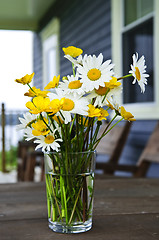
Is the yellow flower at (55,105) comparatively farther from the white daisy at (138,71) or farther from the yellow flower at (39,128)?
the white daisy at (138,71)

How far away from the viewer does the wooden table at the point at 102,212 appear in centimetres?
75

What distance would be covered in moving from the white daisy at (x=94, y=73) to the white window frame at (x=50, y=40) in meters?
5.24

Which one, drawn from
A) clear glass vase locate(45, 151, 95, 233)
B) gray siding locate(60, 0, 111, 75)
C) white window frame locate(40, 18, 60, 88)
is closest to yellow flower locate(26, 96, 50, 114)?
clear glass vase locate(45, 151, 95, 233)

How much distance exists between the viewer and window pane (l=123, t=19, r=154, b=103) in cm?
293

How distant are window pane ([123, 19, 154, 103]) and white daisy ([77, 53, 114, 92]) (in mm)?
2260

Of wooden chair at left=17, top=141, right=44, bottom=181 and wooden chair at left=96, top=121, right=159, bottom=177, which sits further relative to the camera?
wooden chair at left=17, top=141, right=44, bottom=181

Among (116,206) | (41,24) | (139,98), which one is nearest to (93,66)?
(116,206)

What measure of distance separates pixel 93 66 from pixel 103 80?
0.04 metres

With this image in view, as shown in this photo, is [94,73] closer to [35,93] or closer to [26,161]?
[35,93]

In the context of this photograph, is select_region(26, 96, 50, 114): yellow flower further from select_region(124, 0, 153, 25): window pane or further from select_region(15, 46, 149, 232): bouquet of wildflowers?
select_region(124, 0, 153, 25): window pane

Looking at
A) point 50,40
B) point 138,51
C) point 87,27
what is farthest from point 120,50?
point 50,40

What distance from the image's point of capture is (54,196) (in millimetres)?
738

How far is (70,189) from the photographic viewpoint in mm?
725

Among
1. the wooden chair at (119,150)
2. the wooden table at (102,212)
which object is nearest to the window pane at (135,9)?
the wooden chair at (119,150)
